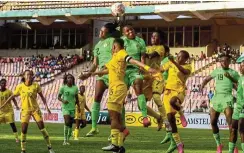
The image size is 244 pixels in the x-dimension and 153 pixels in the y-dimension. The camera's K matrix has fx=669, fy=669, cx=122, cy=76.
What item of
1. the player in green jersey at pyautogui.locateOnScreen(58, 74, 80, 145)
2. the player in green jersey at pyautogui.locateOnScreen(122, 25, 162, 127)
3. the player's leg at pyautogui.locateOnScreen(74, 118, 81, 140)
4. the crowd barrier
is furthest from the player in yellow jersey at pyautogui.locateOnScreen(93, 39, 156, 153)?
the crowd barrier

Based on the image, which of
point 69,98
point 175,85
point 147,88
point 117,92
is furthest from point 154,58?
point 69,98

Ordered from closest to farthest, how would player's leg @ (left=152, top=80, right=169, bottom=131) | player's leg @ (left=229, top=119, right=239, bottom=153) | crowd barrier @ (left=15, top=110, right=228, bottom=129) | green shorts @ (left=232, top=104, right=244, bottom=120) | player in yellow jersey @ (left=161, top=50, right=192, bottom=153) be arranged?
green shorts @ (left=232, top=104, right=244, bottom=120)
player's leg @ (left=229, top=119, right=239, bottom=153)
player in yellow jersey @ (left=161, top=50, right=192, bottom=153)
player's leg @ (left=152, top=80, right=169, bottom=131)
crowd barrier @ (left=15, top=110, right=228, bottom=129)

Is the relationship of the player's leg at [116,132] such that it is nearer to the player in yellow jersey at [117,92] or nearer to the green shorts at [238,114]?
the player in yellow jersey at [117,92]

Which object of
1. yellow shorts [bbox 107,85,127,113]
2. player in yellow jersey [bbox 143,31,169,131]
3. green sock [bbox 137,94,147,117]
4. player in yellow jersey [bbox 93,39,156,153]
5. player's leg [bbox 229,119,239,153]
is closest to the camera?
player in yellow jersey [bbox 93,39,156,153]

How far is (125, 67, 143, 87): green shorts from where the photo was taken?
53.1ft

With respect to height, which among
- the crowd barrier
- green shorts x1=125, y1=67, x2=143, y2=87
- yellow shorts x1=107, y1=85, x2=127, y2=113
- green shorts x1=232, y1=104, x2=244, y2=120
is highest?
green shorts x1=125, y1=67, x2=143, y2=87

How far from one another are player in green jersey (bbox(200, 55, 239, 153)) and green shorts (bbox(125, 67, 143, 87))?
1.93 metres

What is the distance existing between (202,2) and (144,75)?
3456 cm

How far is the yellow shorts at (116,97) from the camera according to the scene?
1404 centimetres

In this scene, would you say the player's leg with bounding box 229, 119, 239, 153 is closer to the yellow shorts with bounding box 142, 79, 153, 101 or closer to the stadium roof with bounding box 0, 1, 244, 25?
the yellow shorts with bounding box 142, 79, 153, 101

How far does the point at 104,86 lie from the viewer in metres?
16.4

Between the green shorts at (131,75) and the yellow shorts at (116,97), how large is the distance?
2034 mm

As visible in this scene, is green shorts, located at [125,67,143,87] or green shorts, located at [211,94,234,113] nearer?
green shorts, located at [125,67,143,87]

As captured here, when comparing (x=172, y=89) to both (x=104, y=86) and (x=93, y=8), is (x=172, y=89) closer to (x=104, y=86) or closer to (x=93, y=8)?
(x=104, y=86)
